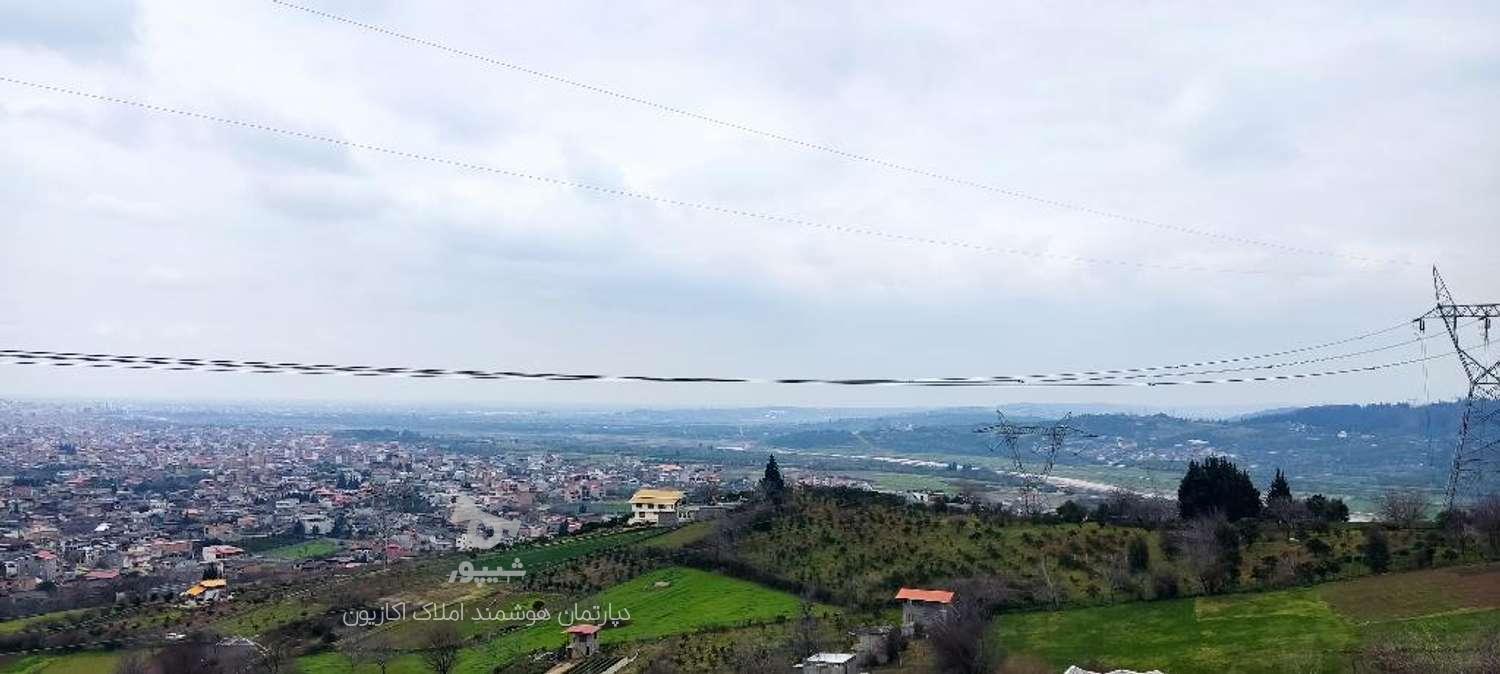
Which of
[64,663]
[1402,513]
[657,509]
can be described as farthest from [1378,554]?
[657,509]

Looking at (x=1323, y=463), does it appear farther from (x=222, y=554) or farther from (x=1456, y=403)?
(x=222, y=554)

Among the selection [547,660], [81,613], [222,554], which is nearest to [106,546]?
[222,554]

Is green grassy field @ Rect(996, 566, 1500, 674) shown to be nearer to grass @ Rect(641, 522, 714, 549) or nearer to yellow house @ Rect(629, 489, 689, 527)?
grass @ Rect(641, 522, 714, 549)

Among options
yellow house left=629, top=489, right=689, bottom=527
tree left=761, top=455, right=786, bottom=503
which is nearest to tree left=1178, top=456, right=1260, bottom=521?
tree left=761, top=455, right=786, bottom=503

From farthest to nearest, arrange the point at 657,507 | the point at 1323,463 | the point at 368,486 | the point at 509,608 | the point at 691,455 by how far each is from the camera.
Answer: the point at 691,455, the point at 1323,463, the point at 368,486, the point at 657,507, the point at 509,608
